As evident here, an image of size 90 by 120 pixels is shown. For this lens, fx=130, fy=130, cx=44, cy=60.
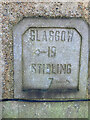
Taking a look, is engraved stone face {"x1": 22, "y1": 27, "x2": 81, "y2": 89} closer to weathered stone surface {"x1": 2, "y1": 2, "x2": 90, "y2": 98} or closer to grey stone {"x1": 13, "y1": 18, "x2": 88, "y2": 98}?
grey stone {"x1": 13, "y1": 18, "x2": 88, "y2": 98}

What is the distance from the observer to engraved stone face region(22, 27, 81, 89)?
1203 millimetres

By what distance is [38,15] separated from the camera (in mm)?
1174

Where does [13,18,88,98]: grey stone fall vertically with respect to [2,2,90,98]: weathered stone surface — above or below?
below

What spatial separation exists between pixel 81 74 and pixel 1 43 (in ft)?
2.69

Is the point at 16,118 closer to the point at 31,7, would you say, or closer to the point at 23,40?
the point at 23,40

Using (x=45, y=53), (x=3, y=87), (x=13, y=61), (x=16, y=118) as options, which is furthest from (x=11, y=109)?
(x=45, y=53)

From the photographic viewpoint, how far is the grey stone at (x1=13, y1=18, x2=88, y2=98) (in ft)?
3.88

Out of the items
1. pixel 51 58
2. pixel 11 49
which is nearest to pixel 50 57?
pixel 51 58

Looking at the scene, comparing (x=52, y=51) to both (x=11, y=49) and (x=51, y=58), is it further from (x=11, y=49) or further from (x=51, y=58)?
(x=11, y=49)

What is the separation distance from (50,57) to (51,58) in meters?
0.01

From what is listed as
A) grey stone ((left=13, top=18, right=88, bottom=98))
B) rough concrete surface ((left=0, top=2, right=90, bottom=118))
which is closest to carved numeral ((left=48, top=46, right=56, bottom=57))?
grey stone ((left=13, top=18, right=88, bottom=98))

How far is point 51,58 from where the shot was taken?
4.09 ft

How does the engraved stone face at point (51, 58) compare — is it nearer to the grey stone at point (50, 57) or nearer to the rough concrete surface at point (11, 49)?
the grey stone at point (50, 57)

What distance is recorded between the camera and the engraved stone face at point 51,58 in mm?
1203
